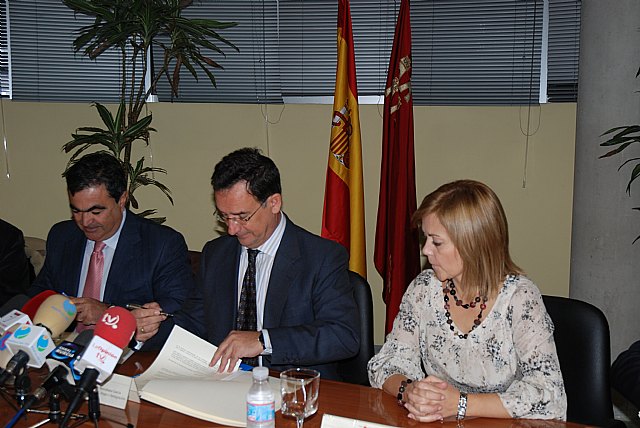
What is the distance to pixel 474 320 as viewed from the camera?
2.21m

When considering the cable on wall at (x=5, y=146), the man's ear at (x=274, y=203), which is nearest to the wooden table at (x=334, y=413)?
the man's ear at (x=274, y=203)

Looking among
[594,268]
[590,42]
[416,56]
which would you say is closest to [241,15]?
[416,56]

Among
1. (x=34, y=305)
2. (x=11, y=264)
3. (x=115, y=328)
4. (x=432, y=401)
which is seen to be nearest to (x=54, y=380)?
(x=34, y=305)

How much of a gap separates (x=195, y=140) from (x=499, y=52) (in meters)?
2.06

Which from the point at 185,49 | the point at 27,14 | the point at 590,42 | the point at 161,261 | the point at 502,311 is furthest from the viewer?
the point at 27,14

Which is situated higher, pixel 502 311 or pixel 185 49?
pixel 185 49

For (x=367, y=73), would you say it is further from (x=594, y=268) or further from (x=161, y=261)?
(x=161, y=261)

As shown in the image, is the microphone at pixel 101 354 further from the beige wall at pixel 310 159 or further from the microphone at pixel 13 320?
the beige wall at pixel 310 159

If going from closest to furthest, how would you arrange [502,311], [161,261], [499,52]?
[502,311] → [161,261] → [499,52]

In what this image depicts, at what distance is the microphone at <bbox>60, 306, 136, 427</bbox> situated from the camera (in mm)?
Answer: 1529

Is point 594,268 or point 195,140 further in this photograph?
point 195,140

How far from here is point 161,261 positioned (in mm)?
3043

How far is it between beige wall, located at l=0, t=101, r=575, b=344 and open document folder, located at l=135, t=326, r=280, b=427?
2.63 meters

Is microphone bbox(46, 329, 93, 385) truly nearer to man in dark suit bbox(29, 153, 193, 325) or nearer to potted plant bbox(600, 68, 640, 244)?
man in dark suit bbox(29, 153, 193, 325)
